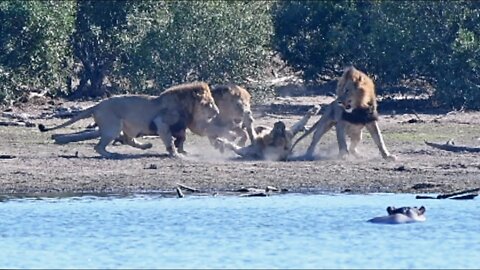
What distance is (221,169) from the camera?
18875mm

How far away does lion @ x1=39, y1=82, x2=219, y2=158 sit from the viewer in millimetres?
20125

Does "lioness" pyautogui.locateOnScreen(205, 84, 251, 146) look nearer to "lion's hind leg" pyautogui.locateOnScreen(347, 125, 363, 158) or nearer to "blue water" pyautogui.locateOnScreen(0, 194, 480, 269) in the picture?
"lion's hind leg" pyautogui.locateOnScreen(347, 125, 363, 158)

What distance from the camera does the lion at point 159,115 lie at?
792 inches

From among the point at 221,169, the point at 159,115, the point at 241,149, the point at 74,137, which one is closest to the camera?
the point at 221,169

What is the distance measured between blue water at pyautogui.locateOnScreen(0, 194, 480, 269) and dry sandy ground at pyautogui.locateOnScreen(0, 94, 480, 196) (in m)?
0.64

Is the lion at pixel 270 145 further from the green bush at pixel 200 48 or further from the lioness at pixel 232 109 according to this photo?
the green bush at pixel 200 48

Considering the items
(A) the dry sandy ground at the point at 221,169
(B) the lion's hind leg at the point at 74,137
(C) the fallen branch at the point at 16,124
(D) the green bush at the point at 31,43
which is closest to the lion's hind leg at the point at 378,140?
(A) the dry sandy ground at the point at 221,169

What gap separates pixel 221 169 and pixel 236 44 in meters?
8.96

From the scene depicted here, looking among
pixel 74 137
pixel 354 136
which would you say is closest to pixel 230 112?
pixel 354 136

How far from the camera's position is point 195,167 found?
1908 centimetres

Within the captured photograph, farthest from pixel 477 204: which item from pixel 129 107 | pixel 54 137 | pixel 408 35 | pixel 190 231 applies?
pixel 408 35

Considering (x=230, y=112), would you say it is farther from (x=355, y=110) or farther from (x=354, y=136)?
(x=355, y=110)

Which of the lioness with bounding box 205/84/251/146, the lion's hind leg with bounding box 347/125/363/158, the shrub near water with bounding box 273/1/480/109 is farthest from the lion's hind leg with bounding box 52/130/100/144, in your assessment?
the shrub near water with bounding box 273/1/480/109

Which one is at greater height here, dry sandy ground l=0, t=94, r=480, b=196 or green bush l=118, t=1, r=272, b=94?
green bush l=118, t=1, r=272, b=94
